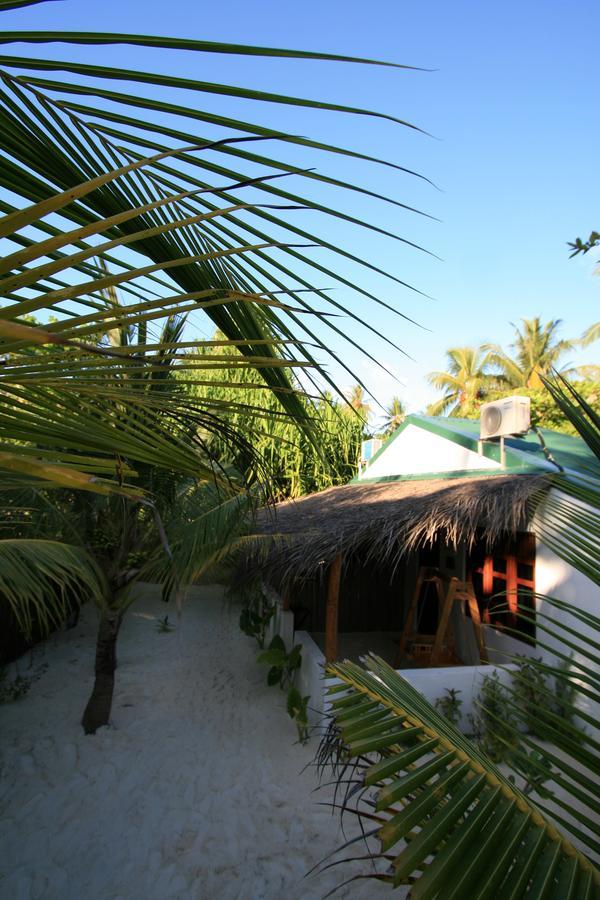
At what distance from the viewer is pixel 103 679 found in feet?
18.9

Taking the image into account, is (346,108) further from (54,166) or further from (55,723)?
(55,723)

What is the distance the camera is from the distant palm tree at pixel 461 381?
26.3 meters

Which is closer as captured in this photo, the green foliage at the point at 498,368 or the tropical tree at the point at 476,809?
the tropical tree at the point at 476,809

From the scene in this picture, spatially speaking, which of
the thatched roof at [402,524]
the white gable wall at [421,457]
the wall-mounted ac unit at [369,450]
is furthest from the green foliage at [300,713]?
the wall-mounted ac unit at [369,450]

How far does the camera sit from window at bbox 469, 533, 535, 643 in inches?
233

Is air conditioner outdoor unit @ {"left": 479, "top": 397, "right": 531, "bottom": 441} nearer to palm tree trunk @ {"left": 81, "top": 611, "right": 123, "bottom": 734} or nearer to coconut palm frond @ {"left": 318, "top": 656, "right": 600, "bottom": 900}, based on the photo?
palm tree trunk @ {"left": 81, "top": 611, "right": 123, "bottom": 734}

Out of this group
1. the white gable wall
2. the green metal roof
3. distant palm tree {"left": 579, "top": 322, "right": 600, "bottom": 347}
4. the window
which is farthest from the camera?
distant palm tree {"left": 579, "top": 322, "right": 600, "bottom": 347}

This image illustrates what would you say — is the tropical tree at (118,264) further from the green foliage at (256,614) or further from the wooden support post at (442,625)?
the green foliage at (256,614)

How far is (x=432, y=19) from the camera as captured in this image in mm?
2857

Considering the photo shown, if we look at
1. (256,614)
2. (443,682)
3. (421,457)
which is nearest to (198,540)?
(443,682)

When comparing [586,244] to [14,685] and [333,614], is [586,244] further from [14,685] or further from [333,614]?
[14,685]

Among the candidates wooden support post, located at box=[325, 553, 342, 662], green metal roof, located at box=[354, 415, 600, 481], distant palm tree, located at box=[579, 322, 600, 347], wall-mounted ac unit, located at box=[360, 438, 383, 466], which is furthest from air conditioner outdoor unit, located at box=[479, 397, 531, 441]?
distant palm tree, located at box=[579, 322, 600, 347]

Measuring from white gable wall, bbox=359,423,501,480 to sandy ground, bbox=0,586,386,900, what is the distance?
4530 mm

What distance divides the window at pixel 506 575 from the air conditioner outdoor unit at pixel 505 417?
138cm
